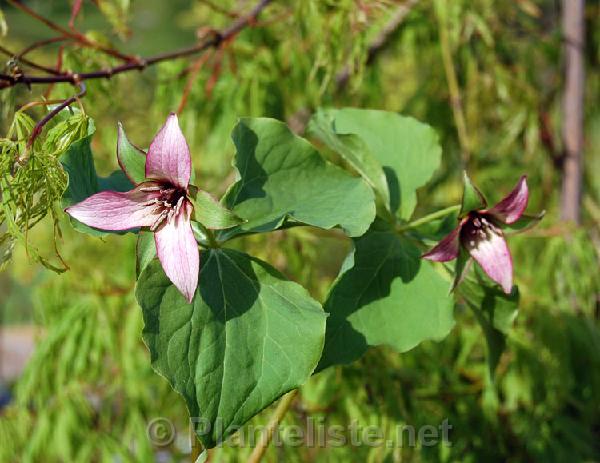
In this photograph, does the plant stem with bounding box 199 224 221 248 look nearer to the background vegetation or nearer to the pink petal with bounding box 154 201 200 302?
the pink petal with bounding box 154 201 200 302

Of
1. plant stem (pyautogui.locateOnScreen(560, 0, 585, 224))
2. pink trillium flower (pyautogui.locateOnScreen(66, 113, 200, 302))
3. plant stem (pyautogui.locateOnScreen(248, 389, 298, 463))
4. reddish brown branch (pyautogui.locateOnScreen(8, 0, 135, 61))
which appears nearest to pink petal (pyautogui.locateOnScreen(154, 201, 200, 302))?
pink trillium flower (pyautogui.locateOnScreen(66, 113, 200, 302))

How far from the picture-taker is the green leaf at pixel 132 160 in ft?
1.16

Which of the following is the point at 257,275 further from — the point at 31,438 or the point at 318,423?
the point at 31,438

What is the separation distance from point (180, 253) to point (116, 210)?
4 centimetres

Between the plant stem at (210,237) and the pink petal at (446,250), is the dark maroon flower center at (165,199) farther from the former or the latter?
the pink petal at (446,250)

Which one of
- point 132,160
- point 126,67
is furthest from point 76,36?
point 132,160

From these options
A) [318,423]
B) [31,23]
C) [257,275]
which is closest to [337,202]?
[257,275]

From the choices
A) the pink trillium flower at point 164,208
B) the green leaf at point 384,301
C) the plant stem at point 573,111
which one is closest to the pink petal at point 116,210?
the pink trillium flower at point 164,208

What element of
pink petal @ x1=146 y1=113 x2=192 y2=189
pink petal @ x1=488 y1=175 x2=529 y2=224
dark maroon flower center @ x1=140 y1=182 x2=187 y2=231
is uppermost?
pink petal @ x1=146 y1=113 x2=192 y2=189

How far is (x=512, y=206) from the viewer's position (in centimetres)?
38

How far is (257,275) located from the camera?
368 millimetres

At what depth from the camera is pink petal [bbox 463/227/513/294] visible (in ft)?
1.28

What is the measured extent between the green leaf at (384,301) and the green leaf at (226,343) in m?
0.03

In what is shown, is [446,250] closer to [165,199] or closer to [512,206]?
[512,206]
